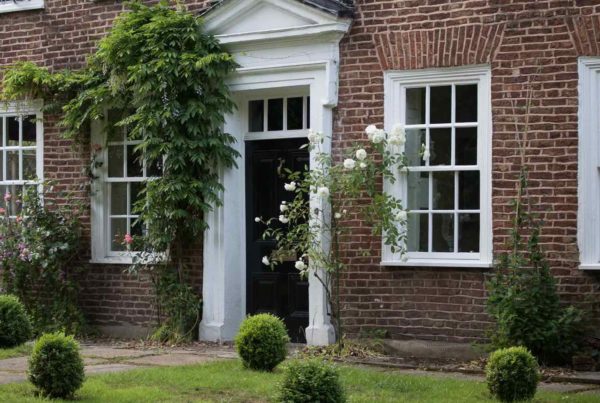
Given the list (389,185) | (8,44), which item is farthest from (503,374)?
(8,44)

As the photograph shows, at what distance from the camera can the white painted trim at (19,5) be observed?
15148mm

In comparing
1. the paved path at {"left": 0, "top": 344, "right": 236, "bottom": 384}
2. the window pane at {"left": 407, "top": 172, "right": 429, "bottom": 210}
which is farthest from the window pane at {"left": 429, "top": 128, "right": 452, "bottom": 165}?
the paved path at {"left": 0, "top": 344, "right": 236, "bottom": 384}

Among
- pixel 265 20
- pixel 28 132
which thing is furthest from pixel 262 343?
pixel 28 132

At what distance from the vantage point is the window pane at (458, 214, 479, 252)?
38.4 ft

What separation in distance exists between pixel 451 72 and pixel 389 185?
4.57 ft

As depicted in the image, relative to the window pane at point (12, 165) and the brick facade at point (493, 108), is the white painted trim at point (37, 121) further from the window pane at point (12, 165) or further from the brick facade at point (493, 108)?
the brick facade at point (493, 108)

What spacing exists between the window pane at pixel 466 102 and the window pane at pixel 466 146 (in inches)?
4.7

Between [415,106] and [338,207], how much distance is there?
4.60ft

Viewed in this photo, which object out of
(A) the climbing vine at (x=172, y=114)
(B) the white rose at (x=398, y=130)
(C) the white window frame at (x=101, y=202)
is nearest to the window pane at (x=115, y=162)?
(C) the white window frame at (x=101, y=202)

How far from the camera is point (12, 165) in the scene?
50.8 feet

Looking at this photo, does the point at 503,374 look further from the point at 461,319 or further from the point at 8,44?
the point at 8,44

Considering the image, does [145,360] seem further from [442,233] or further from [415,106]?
[415,106]

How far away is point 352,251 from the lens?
12258 mm

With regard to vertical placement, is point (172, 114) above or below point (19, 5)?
below
